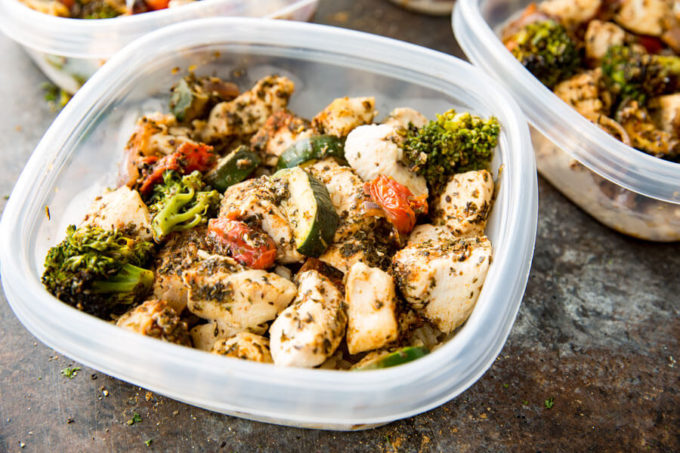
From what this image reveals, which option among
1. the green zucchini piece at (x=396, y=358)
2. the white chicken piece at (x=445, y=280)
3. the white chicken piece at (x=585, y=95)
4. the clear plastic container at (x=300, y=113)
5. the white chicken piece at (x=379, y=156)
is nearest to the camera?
the clear plastic container at (x=300, y=113)

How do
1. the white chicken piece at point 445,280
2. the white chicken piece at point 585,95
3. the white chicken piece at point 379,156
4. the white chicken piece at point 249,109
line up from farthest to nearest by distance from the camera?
the white chicken piece at point 585,95 < the white chicken piece at point 249,109 < the white chicken piece at point 379,156 < the white chicken piece at point 445,280

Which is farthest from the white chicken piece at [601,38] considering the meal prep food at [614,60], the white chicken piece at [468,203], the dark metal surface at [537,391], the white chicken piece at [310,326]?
the white chicken piece at [310,326]

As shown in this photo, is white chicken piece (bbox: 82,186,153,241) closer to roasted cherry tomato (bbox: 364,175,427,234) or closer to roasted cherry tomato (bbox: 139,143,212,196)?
roasted cherry tomato (bbox: 139,143,212,196)

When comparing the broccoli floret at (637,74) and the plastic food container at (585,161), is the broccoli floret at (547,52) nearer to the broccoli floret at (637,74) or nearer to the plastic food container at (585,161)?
the broccoli floret at (637,74)

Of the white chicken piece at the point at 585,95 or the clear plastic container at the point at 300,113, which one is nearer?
the clear plastic container at the point at 300,113

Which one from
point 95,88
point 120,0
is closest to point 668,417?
point 95,88

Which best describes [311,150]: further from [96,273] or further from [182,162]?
[96,273]

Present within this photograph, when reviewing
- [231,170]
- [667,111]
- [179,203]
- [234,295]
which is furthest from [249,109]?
[667,111]
